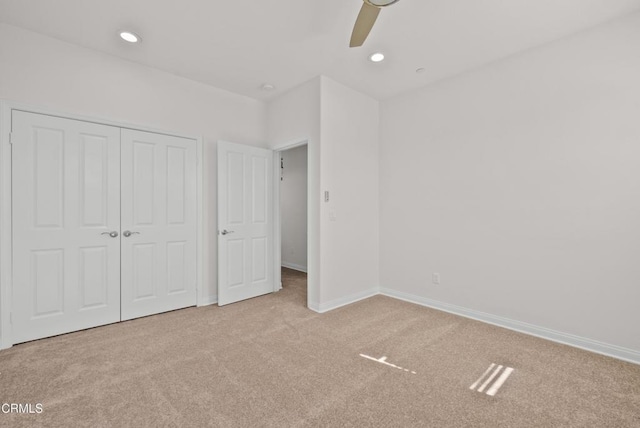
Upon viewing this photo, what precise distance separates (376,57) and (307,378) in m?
3.01

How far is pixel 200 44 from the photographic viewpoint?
9.14ft

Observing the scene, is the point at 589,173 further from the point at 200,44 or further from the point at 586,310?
the point at 200,44

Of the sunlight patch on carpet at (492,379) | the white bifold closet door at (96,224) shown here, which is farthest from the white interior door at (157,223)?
the sunlight patch on carpet at (492,379)

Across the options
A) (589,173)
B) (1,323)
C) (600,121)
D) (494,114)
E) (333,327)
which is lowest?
(333,327)

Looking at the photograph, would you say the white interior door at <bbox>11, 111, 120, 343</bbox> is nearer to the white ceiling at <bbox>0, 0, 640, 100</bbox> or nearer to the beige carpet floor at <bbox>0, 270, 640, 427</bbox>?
the beige carpet floor at <bbox>0, 270, 640, 427</bbox>

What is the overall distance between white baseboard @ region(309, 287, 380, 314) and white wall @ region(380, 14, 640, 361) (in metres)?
0.46

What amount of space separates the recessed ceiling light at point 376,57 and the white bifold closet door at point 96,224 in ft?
7.58

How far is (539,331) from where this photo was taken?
8.97 ft

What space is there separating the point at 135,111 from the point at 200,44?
3.52 feet

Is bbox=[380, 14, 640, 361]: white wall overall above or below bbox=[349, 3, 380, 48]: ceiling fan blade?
below

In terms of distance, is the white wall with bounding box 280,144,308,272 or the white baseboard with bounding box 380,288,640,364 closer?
the white baseboard with bounding box 380,288,640,364

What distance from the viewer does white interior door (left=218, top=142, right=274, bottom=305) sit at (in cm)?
363

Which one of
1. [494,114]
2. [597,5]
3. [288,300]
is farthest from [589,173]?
[288,300]

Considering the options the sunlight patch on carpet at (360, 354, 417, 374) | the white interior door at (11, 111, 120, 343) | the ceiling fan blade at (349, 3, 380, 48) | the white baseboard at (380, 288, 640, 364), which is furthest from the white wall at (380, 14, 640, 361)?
the white interior door at (11, 111, 120, 343)
